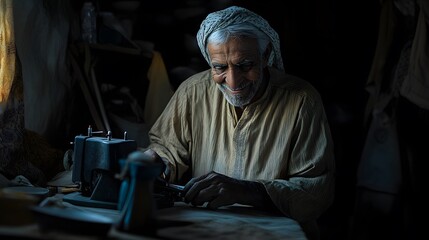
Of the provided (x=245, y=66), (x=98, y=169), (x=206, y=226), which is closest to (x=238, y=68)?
→ (x=245, y=66)

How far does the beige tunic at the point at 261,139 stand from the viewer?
3215 mm

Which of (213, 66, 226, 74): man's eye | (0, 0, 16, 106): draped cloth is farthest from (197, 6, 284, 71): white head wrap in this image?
(0, 0, 16, 106): draped cloth

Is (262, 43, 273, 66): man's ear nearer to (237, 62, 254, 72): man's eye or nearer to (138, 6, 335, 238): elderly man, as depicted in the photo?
(138, 6, 335, 238): elderly man

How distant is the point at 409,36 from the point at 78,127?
2466 millimetres

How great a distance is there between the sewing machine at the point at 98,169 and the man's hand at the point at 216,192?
0.31 m

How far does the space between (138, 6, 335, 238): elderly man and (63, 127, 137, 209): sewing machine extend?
51 centimetres

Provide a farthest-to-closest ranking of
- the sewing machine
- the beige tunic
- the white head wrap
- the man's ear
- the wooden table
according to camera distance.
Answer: the man's ear, the white head wrap, the beige tunic, the sewing machine, the wooden table

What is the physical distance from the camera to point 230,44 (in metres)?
3.28

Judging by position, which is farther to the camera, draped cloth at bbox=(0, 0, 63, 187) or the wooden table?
draped cloth at bbox=(0, 0, 63, 187)

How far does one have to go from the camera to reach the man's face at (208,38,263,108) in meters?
3.29

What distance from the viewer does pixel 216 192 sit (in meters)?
2.85

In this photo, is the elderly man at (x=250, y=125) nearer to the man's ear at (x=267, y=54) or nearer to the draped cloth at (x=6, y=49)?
the man's ear at (x=267, y=54)

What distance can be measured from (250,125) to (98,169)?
91 cm

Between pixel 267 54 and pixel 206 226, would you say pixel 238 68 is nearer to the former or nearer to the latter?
pixel 267 54
